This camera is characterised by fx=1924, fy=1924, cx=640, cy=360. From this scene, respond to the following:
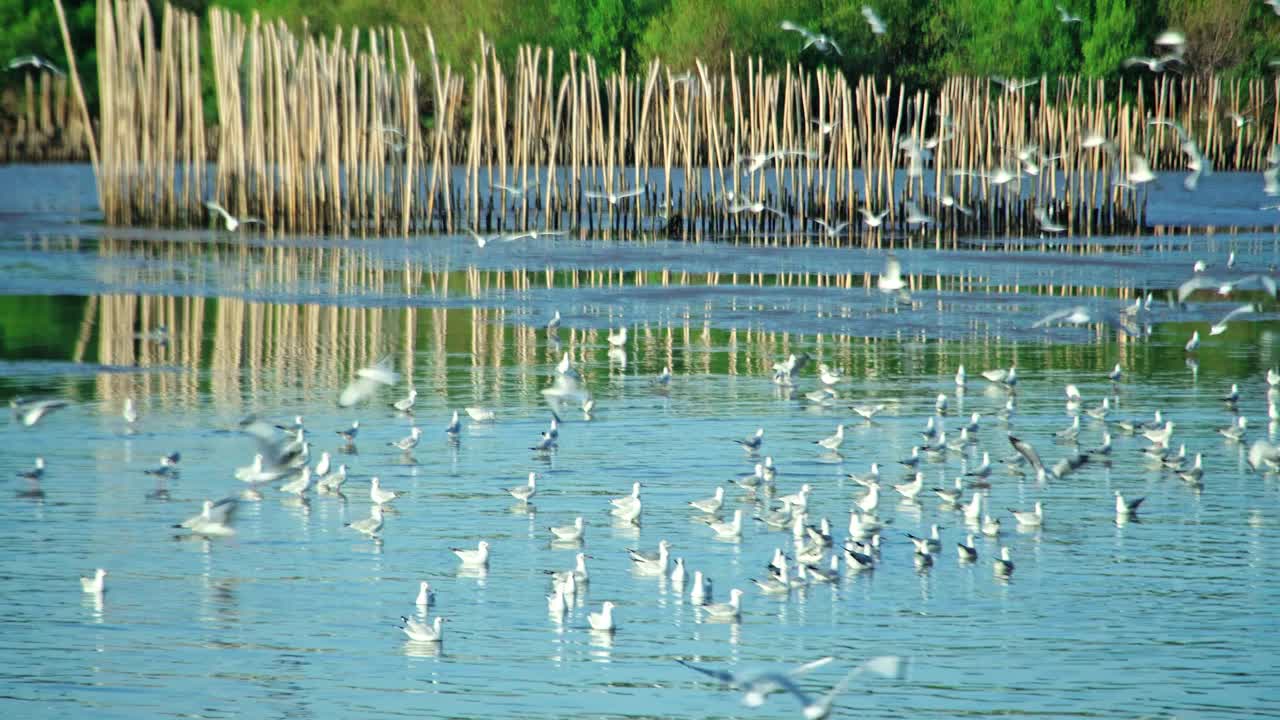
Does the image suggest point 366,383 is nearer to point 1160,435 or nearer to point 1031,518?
point 1160,435

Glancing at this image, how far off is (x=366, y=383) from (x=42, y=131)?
60.1 meters

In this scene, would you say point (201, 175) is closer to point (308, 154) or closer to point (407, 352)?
point (308, 154)

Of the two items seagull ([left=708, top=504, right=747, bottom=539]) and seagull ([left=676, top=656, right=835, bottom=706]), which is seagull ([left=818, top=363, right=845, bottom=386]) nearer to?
seagull ([left=708, top=504, right=747, bottom=539])

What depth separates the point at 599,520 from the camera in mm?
12195

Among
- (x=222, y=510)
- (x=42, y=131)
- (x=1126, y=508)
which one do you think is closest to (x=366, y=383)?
(x=222, y=510)

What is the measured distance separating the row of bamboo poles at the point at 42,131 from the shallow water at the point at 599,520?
1879 inches

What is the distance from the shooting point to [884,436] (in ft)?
50.6

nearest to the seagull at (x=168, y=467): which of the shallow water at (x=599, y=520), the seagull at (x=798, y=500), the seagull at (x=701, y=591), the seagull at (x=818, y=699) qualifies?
the shallow water at (x=599, y=520)

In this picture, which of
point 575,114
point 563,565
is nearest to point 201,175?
point 575,114

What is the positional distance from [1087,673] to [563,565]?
3261 mm

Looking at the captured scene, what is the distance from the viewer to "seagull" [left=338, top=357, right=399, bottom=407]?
14.6 metres

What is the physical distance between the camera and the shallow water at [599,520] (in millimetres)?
8969

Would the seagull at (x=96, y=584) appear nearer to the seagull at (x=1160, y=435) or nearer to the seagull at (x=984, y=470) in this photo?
the seagull at (x=984, y=470)

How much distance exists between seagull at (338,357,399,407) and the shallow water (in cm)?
22
